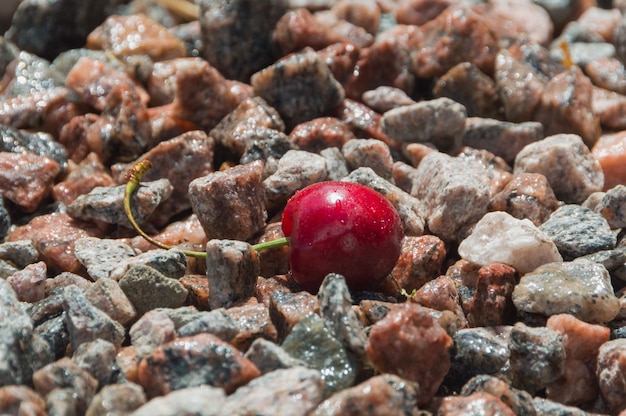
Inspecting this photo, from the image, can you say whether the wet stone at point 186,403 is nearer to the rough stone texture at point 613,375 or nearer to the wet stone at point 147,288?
the wet stone at point 147,288

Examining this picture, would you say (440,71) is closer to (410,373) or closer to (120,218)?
(120,218)

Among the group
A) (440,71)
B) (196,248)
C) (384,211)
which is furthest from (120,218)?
(440,71)

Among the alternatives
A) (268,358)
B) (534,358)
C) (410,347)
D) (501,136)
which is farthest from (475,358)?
(501,136)

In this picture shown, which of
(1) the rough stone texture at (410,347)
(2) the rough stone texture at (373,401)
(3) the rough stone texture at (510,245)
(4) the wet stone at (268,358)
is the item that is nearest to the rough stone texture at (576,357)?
(3) the rough stone texture at (510,245)

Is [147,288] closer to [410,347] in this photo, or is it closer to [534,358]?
[410,347]

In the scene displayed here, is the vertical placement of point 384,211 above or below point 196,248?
above

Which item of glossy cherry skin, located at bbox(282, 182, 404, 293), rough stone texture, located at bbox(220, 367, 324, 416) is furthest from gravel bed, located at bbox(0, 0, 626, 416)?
glossy cherry skin, located at bbox(282, 182, 404, 293)
